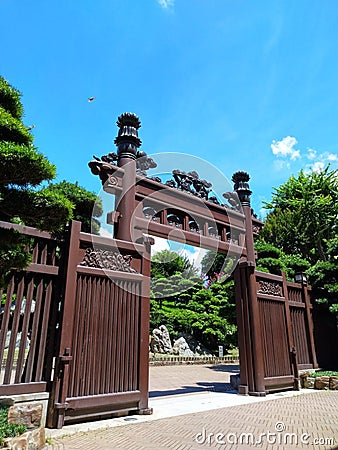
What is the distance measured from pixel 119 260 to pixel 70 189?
648 cm

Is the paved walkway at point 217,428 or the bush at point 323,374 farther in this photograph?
the bush at point 323,374

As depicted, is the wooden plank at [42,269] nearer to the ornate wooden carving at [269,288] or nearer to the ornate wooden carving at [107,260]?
the ornate wooden carving at [107,260]

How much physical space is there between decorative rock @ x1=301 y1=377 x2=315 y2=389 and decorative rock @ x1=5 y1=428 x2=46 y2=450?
220 inches

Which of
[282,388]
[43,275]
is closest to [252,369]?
[282,388]

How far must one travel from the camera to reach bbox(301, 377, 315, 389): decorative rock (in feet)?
21.2

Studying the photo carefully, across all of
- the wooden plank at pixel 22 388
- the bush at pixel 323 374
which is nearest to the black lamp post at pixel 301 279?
the bush at pixel 323 374

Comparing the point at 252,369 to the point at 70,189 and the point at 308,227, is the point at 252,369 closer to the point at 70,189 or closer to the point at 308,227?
the point at 70,189

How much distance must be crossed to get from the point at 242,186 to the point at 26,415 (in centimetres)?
575

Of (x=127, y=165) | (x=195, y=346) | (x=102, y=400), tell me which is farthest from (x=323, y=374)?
(x=195, y=346)

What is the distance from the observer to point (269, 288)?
6.34m

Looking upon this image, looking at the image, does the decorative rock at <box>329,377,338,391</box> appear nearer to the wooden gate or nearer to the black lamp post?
the wooden gate

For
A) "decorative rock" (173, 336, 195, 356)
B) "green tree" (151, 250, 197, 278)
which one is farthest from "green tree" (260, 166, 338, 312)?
"decorative rock" (173, 336, 195, 356)

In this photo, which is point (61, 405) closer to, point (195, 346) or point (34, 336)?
point (34, 336)

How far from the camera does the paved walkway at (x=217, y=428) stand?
2.81 m
